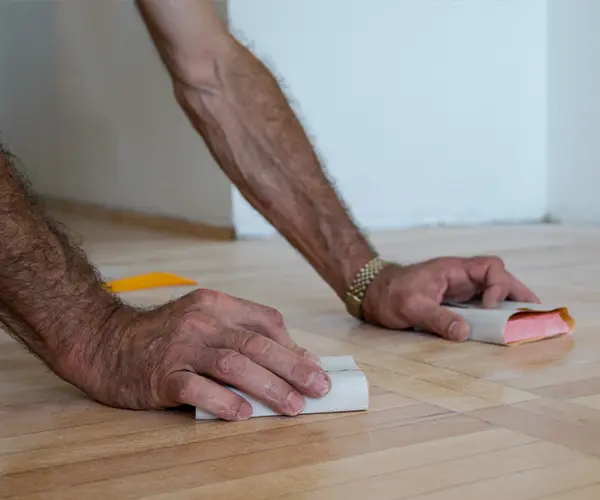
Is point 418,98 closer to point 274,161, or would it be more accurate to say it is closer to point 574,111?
point 574,111

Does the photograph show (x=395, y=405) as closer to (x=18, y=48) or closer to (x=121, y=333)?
(x=121, y=333)

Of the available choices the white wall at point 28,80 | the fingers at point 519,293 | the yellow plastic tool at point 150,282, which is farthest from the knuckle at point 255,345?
the white wall at point 28,80

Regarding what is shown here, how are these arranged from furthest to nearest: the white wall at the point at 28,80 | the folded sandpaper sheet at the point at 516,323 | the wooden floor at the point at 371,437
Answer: the white wall at the point at 28,80
the folded sandpaper sheet at the point at 516,323
the wooden floor at the point at 371,437

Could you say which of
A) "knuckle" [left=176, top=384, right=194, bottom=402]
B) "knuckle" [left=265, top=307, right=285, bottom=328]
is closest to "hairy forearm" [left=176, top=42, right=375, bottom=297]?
"knuckle" [left=265, top=307, right=285, bottom=328]

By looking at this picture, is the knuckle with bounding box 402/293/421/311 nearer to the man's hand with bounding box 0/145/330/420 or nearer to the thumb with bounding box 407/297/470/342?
the thumb with bounding box 407/297/470/342

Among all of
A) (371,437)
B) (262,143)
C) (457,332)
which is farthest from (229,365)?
(262,143)

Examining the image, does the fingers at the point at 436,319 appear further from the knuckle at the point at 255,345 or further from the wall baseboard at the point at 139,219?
the wall baseboard at the point at 139,219

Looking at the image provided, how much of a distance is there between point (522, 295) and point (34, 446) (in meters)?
0.76

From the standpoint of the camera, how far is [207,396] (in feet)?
3.09

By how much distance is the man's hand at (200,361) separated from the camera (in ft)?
3.10

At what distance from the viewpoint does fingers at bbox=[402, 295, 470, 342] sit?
133cm

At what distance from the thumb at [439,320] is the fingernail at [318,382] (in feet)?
1.34

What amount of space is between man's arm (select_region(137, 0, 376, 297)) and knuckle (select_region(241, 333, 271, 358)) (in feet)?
1.64

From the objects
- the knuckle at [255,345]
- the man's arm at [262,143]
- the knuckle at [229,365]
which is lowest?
the knuckle at [229,365]
